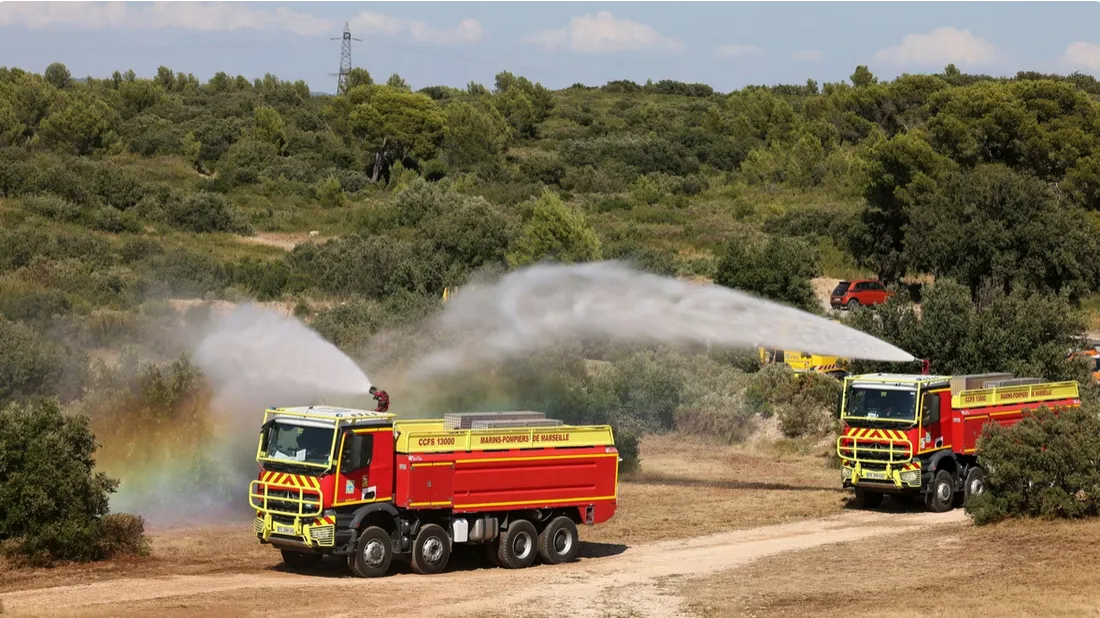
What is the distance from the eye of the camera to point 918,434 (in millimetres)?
28938

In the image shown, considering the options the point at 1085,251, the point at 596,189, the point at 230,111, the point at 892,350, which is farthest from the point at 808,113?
the point at 892,350

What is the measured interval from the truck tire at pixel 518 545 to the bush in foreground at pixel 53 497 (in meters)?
6.45

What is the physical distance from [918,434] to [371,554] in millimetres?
12887

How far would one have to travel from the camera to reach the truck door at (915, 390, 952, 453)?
29.0m

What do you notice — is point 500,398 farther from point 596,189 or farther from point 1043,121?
point 596,189

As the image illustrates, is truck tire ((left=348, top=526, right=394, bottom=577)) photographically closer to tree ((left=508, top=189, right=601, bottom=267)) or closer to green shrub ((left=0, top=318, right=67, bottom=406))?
green shrub ((left=0, top=318, right=67, bottom=406))

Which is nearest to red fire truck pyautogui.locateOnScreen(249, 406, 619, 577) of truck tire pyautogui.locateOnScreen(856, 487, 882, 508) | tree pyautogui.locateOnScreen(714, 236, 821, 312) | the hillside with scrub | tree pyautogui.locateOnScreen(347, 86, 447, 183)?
the hillside with scrub

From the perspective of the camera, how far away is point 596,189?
4176 inches

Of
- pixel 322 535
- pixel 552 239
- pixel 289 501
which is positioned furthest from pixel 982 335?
pixel 289 501

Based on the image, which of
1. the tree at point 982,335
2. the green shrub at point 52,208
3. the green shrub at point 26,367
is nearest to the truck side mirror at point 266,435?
the green shrub at point 26,367

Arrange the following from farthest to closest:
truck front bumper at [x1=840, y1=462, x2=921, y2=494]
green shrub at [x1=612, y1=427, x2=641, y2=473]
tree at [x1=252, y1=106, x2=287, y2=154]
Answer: tree at [x1=252, y1=106, x2=287, y2=154], green shrub at [x1=612, y1=427, x2=641, y2=473], truck front bumper at [x1=840, y1=462, x2=921, y2=494]

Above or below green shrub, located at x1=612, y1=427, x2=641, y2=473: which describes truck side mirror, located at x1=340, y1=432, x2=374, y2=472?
above

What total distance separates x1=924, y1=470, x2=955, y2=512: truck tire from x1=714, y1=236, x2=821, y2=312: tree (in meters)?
23.1

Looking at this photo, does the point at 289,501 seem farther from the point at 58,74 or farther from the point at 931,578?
the point at 58,74
